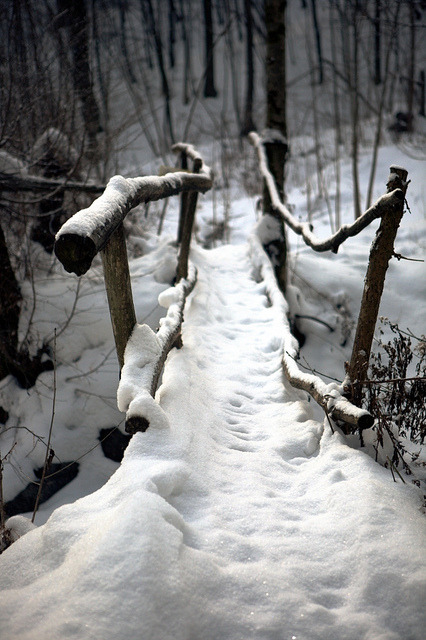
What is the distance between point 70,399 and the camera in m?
4.86

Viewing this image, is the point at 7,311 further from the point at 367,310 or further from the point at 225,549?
the point at 225,549

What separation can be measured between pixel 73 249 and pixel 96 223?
16 centimetres

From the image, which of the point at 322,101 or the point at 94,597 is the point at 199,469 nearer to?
the point at 94,597

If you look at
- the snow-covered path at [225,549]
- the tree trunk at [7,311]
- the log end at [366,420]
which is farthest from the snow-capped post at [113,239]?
the tree trunk at [7,311]

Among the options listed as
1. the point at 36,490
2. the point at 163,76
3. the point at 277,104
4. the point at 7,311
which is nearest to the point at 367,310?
the point at 36,490

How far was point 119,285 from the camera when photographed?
2.34 meters

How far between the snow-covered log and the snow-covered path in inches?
32.2

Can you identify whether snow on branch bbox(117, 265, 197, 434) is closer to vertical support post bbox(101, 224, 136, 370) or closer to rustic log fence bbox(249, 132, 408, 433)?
vertical support post bbox(101, 224, 136, 370)

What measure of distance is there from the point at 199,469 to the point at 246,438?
1.79 feet

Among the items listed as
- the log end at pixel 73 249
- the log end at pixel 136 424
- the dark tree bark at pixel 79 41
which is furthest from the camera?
the dark tree bark at pixel 79 41

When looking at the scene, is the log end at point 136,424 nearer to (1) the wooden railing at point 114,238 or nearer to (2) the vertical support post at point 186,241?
(1) the wooden railing at point 114,238

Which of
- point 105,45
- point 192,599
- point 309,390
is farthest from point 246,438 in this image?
point 105,45

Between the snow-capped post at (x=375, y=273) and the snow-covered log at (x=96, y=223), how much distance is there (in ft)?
4.32

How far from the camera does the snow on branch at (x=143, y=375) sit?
2.03 m
